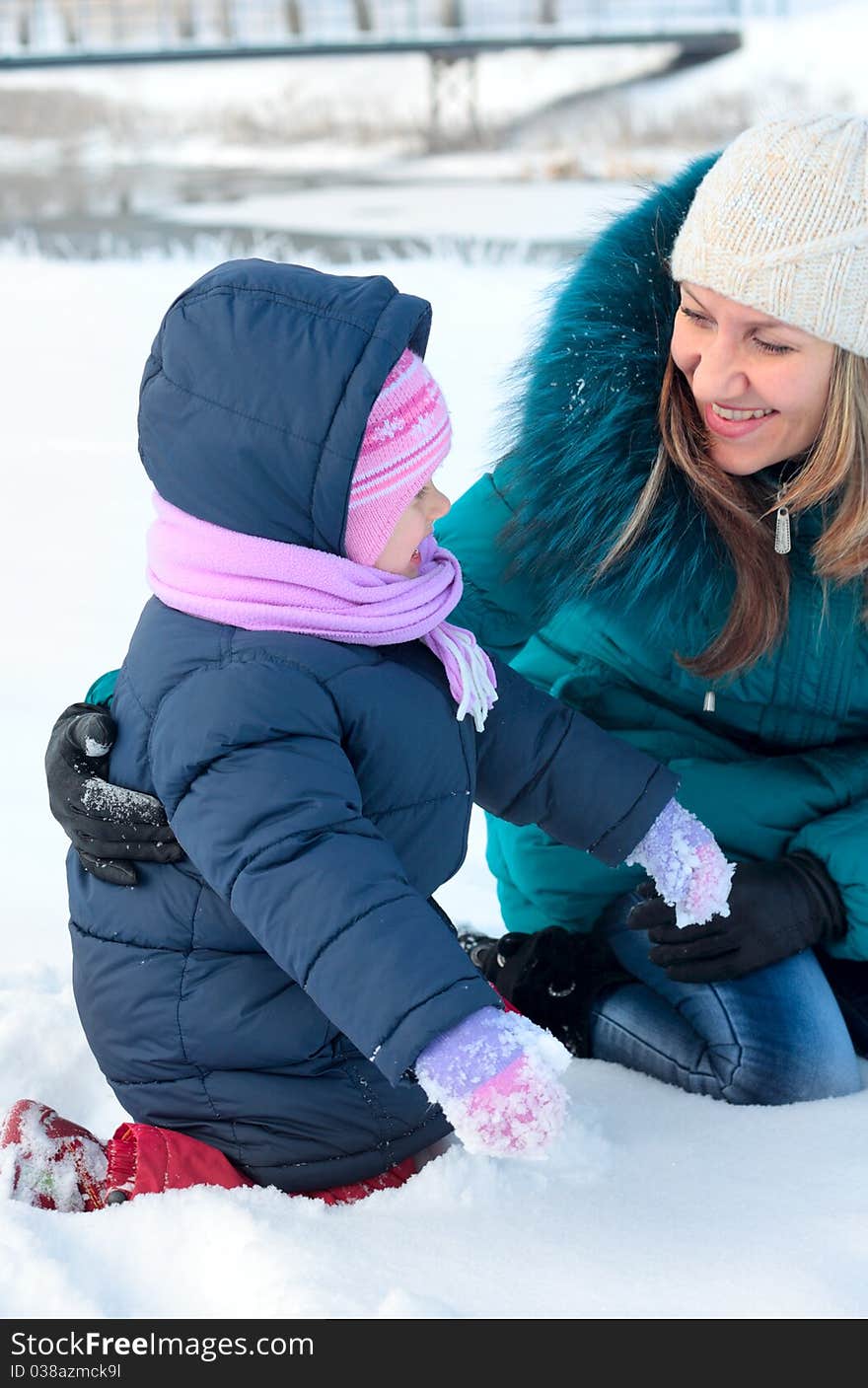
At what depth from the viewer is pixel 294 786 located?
123 cm

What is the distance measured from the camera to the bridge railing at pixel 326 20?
718 centimetres

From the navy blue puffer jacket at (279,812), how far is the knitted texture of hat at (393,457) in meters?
0.04

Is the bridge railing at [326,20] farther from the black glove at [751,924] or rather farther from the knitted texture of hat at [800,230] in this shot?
the black glove at [751,924]

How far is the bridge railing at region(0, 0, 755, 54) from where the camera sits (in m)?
7.18

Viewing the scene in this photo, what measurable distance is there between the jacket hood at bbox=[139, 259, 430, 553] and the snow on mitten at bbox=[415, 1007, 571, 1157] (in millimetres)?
439

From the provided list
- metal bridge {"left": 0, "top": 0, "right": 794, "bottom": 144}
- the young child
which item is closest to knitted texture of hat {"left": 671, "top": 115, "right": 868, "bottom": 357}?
the young child

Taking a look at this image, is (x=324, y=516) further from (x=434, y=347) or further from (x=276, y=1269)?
(x=434, y=347)

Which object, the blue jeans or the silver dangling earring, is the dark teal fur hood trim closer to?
the silver dangling earring

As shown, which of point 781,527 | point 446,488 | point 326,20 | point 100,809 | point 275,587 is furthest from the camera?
point 326,20

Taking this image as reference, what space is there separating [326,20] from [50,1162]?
7.13m

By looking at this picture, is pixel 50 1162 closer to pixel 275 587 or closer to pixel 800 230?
pixel 275 587

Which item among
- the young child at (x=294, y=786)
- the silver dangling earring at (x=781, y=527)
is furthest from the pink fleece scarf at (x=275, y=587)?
the silver dangling earring at (x=781, y=527)

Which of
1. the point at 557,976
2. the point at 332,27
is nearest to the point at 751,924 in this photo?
the point at 557,976
